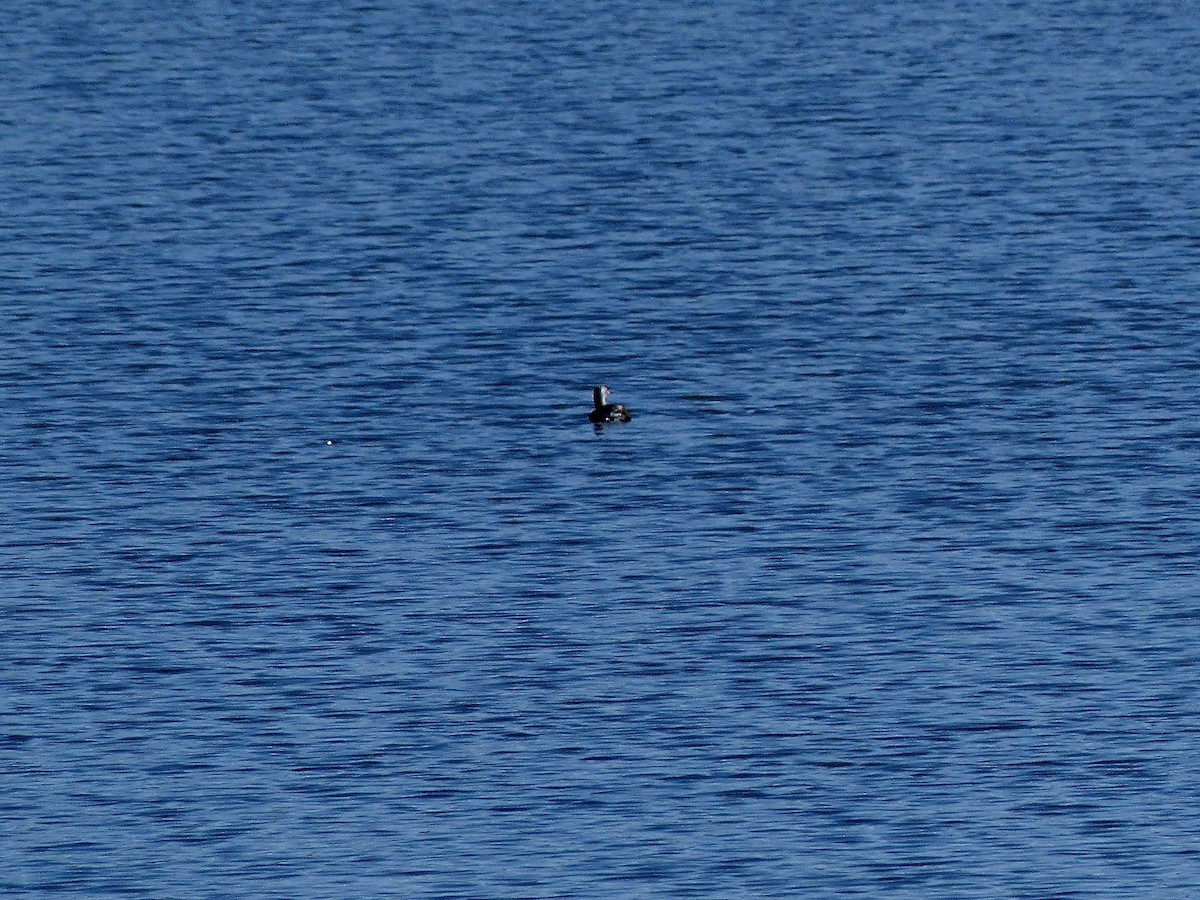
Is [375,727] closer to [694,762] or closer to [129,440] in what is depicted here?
[694,762]

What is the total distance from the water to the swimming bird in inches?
8.8

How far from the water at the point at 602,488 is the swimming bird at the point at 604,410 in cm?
22

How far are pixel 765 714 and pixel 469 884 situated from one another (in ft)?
15.1

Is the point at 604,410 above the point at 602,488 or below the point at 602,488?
above

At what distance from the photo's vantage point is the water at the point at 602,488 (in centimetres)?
2409

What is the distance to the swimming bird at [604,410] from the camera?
37.1 metres

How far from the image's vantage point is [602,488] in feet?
113

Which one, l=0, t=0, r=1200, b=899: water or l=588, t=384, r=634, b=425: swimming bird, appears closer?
l=0, t=0, r=1200, b=899: water

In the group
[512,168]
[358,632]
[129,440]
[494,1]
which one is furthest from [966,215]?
[494,1]

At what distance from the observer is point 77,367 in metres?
40.4

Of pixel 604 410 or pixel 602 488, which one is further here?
pixel 604 410

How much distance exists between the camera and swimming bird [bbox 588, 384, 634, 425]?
37062mm

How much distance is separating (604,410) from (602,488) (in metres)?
2.84

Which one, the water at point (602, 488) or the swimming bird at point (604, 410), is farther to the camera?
the swimming bird at point (604, 410)
